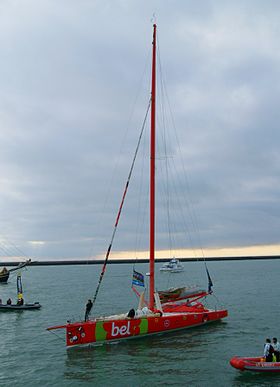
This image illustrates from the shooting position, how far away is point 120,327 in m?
24.9

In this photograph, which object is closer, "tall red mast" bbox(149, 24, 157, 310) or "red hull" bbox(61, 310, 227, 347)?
"red hull" bbox(61, 310, 227, 347)

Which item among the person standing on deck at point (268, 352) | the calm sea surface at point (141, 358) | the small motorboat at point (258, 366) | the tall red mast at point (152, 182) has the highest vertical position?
the tall red mast at point (152, 182)

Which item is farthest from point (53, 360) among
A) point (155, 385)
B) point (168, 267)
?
point (168, 267)

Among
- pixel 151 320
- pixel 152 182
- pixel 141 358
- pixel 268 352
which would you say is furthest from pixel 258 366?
pixel 152 182

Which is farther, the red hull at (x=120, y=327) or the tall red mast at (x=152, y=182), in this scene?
the tall red mast at (x=152, y=182)

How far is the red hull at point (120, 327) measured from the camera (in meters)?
23.8

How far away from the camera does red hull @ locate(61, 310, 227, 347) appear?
23.8 meters

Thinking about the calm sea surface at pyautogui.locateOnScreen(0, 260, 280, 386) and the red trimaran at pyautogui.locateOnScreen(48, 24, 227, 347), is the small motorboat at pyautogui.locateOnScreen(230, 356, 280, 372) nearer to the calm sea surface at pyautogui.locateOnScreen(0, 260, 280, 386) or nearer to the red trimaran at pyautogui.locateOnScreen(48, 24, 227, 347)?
the calm sea surface at pyautogui.locateOnScreen(0, 260, 280, 386)

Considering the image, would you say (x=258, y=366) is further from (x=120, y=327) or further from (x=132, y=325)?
(x=120, y=327)

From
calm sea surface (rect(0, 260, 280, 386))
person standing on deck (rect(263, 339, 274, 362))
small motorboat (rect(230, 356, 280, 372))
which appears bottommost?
calm sea surface (rect(0, 260, 280, 386))

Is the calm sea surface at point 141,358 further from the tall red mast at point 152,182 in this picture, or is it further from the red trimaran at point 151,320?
the tall red mast at point 152,182

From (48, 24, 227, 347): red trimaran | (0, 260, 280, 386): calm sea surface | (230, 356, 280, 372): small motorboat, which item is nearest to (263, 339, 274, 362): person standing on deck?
(230, 356, 280, 372): small motorboat

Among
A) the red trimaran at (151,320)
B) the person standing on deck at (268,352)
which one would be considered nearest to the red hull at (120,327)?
the red trimaran at (151,320)

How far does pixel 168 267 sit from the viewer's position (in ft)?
485
